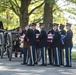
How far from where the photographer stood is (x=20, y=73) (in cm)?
1120

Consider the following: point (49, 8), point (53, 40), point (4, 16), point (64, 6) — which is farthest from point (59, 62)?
point (4, 16)

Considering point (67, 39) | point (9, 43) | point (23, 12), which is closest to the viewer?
point (67, 39)

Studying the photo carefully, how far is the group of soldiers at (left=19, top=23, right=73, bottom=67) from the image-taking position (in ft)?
46.9

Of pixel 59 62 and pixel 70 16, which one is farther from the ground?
pixel 70 16

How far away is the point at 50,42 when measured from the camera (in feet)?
48.8

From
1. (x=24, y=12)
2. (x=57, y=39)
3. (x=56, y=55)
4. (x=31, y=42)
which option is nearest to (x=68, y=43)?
(x=57, y=39)

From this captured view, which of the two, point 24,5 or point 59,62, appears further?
point 24,5

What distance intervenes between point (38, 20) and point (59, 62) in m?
28.3

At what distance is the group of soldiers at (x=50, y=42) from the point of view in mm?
14290

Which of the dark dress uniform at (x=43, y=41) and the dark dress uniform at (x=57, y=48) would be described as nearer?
the dark dress uniform at (x=43, y=41)

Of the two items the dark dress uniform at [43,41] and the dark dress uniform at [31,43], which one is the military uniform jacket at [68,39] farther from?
A: the dark dress uniform at [31,43]

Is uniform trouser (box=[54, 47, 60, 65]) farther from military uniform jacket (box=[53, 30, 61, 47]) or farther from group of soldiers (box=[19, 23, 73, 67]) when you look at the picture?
military uniform jacket (box=[53, 30, 61, 47])

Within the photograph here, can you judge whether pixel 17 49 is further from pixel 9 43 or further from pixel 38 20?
pixel 38 20

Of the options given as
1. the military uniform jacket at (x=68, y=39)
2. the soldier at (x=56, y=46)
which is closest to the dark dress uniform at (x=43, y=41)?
the soldier at (x=56, y=46)
